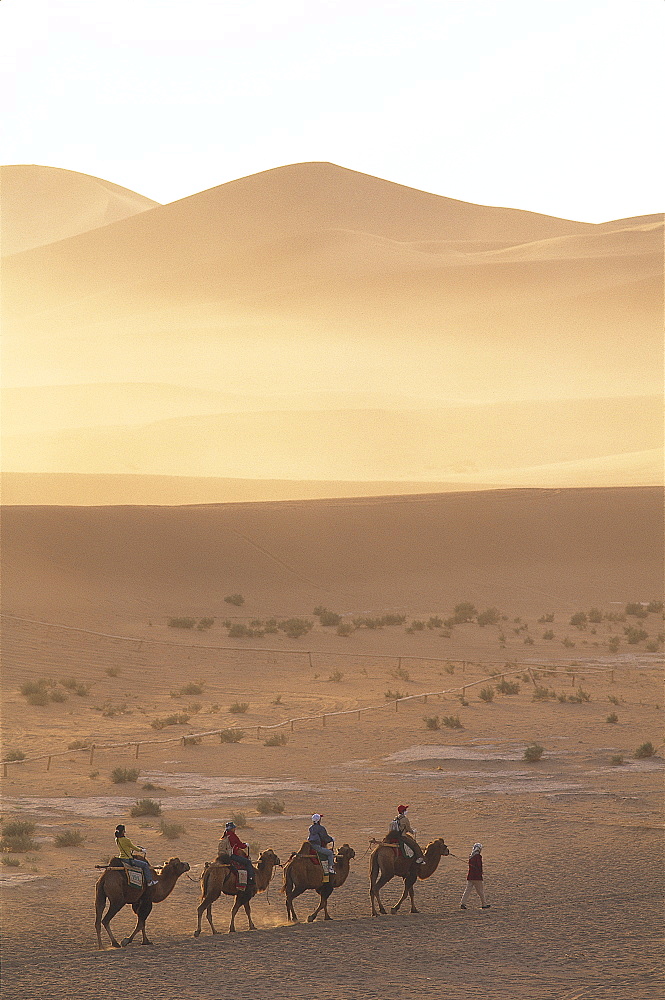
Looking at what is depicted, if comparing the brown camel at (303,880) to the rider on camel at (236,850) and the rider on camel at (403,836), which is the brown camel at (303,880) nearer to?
the rider on camel at (236,850)

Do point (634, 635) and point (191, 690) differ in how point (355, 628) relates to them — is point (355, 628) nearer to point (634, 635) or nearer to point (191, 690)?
point (634, 635)

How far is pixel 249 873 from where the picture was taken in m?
13.2

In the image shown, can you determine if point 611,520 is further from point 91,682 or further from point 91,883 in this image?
point 91,883

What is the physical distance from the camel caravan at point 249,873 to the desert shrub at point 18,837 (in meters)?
2.81

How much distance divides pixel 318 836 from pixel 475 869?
170 centimetres

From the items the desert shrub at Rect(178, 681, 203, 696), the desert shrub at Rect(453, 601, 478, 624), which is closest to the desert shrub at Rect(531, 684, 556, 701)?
the desert shrub at Rect(178, 681, 203, 696)

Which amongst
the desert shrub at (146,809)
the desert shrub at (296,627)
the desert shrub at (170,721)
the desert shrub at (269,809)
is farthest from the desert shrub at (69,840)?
the desert shrub at (296,627)

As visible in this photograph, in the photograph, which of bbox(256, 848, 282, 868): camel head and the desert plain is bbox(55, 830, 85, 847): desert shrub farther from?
bbox(256, 848, 282, 868): camel head

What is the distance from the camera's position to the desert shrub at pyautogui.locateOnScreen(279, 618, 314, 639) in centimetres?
3406

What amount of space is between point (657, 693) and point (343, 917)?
14.9 meters

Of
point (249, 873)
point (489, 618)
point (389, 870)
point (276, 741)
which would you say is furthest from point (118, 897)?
point (489, 618)

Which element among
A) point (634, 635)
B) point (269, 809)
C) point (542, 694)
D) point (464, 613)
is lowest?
point (269, 809)

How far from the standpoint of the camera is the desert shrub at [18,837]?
1609 centimetres

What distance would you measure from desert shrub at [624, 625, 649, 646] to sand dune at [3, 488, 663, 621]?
5156 millimetres
